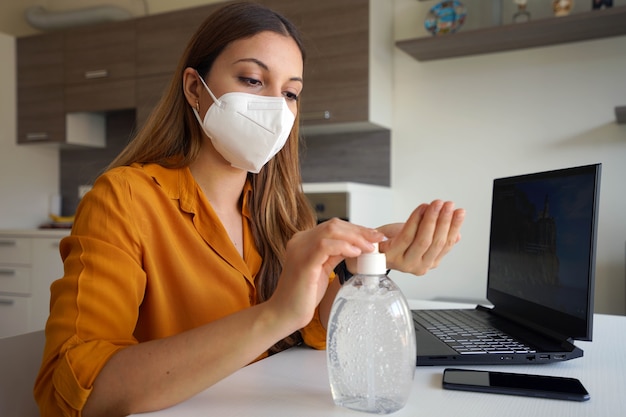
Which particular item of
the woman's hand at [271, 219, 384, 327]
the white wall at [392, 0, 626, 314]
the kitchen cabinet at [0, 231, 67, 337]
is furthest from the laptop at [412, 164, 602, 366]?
the kitchen cabinet at [0, 231, 67, 337]

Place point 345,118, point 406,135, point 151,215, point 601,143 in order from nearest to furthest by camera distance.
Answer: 1. point 151,215
2. point 601,143
3. point 345,118
4. point 406,135

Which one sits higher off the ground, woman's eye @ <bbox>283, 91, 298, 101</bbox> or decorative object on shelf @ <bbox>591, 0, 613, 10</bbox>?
decorative object on shelf @ <bbox>591, 0, 613, 10</bbox>

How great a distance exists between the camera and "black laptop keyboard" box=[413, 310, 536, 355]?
861 mm

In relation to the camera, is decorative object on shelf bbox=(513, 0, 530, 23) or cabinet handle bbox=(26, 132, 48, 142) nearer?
decorative object on shelf bbox=(513, 0, 530, 23)

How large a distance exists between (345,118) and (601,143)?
3.85 ft

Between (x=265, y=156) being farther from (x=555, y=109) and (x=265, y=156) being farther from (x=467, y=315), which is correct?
(x=555, y=109)

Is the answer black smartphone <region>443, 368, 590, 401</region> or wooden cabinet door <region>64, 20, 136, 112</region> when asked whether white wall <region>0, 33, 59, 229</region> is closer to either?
wooden cabinet door <region>64, 20, 136, 112</region>

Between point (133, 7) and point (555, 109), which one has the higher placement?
point (133, 7)

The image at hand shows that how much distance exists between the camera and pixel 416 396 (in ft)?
2.31

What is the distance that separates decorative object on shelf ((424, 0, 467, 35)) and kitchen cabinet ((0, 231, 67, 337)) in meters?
2.27

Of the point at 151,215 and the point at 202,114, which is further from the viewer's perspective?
the point at 202,114

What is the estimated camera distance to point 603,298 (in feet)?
8.57

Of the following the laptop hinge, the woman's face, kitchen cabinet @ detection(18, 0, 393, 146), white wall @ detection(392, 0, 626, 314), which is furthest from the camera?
kitchen cabinet @ detection(18, 0, 393, 146)

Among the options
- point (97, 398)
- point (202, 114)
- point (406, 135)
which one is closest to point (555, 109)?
point (406, 135)
